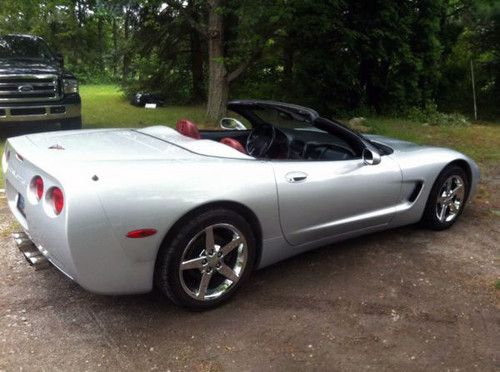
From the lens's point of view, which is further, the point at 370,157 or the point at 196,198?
the point at 370,157

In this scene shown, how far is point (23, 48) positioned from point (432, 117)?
31.0 ft

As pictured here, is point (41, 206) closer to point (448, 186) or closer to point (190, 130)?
point (190, 130)

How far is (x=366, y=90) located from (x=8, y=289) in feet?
38.3

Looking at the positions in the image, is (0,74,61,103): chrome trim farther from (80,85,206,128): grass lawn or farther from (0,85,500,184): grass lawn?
(80,85,206,128): grass lawn

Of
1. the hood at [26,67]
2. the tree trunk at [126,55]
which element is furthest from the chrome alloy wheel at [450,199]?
the tree trunk at [126,55]

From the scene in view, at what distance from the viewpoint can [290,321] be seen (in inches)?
122

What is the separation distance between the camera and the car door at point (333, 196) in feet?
10.9

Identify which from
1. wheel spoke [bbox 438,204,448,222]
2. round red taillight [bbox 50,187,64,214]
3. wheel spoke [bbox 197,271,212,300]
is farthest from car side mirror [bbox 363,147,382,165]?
round red taillight [bbox 50,187,64,214]

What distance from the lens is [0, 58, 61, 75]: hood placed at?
866cm

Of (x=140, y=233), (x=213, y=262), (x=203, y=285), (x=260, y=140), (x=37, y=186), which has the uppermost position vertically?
(x=260, y=140)

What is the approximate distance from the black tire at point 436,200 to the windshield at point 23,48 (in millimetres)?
8170

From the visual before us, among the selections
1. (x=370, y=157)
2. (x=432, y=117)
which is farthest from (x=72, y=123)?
(x=432, y=117)

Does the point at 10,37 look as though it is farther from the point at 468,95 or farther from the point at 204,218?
the point at 468,95

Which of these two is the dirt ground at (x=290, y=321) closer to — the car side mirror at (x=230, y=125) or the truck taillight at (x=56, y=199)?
the truck taillight at (x=56, y=199)
